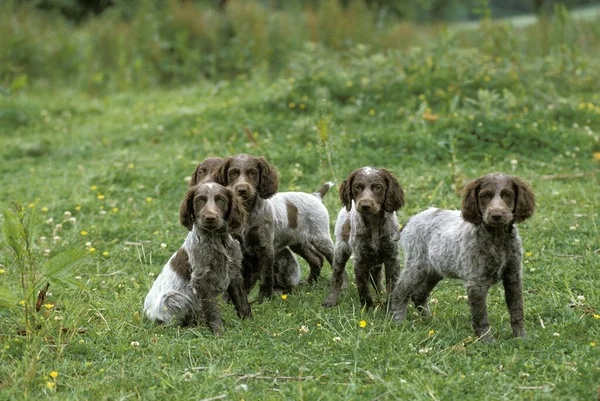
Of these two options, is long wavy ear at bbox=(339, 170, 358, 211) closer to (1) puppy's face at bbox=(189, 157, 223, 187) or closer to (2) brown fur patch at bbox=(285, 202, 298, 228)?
(2) brown fur patch at bbox=(285, 202, 298, 228)

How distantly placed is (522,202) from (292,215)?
2.23 m

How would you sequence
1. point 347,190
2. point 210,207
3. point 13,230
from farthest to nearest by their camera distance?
point 347,190, point 210,207, point 13,230

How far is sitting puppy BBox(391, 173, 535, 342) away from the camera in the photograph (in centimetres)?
477

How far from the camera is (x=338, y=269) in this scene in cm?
605

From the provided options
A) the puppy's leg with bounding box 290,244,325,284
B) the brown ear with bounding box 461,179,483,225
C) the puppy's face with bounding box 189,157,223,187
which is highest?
the brown ear with bounding box 461,179,483,225

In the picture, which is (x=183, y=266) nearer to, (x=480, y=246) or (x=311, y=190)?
(x=480, y=246)

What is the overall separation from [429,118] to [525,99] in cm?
150

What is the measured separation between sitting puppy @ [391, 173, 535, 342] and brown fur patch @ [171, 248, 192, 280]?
155 centimetres

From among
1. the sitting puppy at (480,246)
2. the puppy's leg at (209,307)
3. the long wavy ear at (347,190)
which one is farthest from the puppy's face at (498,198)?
the puppy's leg at (209,307)

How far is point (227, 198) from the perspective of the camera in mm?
5352

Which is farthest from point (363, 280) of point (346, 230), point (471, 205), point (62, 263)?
point (62, 263)

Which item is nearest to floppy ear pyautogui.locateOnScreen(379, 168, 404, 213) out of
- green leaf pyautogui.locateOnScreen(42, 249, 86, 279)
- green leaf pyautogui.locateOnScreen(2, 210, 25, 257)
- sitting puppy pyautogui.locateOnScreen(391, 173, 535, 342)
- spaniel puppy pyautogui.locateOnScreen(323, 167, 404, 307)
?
spaniel puppy pyautogui.locateOnScreen(323, 167, 404, 307)

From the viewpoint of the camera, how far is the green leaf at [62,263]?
190 inches

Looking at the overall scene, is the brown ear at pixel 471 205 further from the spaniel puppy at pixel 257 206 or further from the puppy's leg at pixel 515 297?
the spaniel puppy at pixel 257 206
